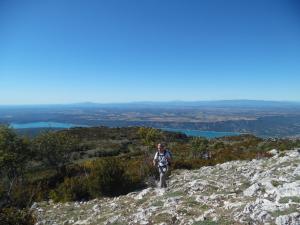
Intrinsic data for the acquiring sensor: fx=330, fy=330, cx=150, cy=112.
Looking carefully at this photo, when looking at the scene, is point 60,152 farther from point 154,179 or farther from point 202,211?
point 202,211

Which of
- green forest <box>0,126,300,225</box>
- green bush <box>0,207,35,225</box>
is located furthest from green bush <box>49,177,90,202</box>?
green bush <box>0,207,35,225</box>

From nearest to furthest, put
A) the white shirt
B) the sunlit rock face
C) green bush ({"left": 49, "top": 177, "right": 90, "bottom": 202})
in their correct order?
1. the sunlit rock face
2. the white shirt
3. green bush ({"left": 49, "top": 177, "right": 90, "bottom": 202})

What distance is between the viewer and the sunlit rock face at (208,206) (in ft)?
31.0

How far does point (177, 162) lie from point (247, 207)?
17.2 meters

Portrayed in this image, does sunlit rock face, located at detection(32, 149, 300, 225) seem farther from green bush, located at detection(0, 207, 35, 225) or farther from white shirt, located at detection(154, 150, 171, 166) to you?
green bush, located at detection(0, 207, 35, 225)

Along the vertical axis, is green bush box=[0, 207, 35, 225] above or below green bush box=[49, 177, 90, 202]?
above

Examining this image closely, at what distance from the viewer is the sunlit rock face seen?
9.45 m

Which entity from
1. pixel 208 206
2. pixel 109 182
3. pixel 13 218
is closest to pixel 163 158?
pixel 109 182

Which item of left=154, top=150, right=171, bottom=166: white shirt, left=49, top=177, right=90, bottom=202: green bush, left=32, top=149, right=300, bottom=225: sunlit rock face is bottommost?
left=49, top=177, right=90, bottom=202: green bush

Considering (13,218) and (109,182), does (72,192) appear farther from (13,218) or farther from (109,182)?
(13,218)

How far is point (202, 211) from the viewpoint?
10820 millimetres

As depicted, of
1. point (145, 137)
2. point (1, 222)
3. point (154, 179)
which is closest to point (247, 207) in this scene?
point (1, 222)

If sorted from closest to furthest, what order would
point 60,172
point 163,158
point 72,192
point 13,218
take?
1. point 13,218
2. point 163,158
3. point 72,192
4. point 60,172

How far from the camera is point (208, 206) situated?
11344mm
